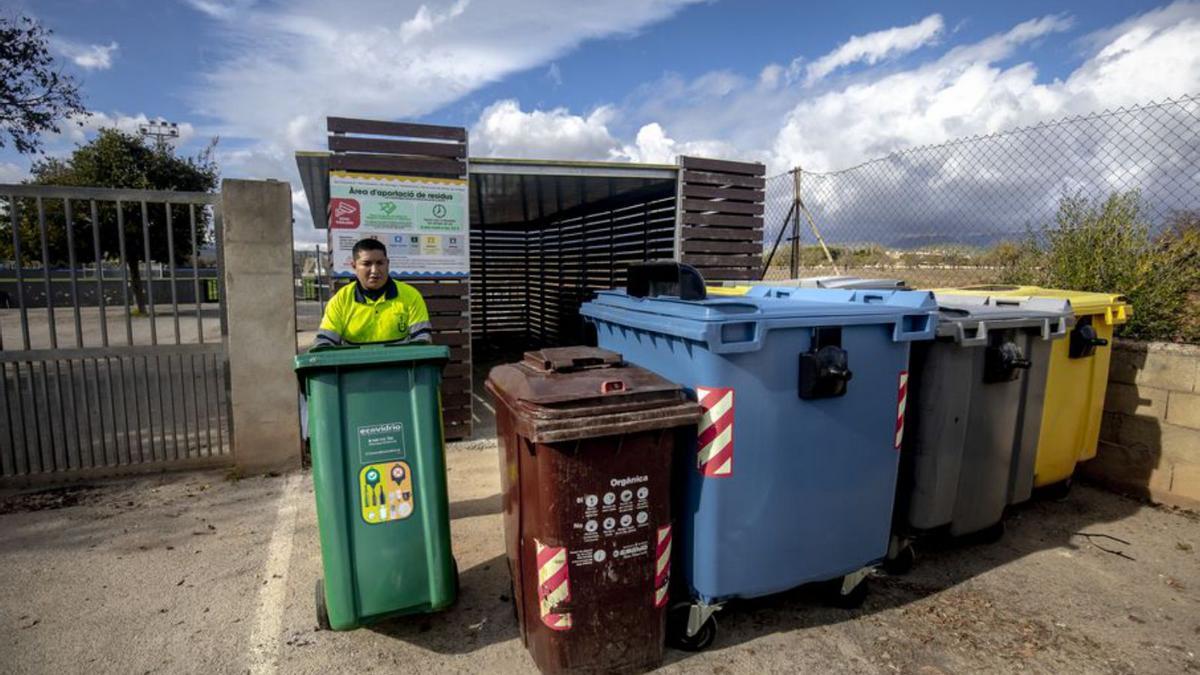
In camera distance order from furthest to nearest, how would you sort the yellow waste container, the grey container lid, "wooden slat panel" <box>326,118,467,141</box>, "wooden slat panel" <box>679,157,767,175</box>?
"wooden slat panel" <box>679,157,767,175</box>, "wooden slat panel" <box>326,118,467,141</box>, the yellow waste container, the grey container lid

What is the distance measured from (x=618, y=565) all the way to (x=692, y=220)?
15.1ft

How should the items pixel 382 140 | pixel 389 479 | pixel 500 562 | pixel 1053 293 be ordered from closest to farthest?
pixel 389 479
pixel 500 562
pixel 1053 293
pixel 382 140

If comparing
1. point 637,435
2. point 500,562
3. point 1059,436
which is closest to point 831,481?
point 637,435

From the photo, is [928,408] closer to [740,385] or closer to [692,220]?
[740,385]

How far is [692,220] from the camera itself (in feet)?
21.1

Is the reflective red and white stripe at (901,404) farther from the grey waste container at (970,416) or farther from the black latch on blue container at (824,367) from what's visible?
the black latch on blue container at (824,367)

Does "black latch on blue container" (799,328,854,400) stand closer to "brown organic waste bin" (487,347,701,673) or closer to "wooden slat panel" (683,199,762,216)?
"brown organic waste bin" (487,347,701,673)

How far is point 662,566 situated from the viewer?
2.58m

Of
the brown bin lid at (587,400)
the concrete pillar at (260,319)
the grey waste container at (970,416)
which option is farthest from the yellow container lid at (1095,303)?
the concrete pillar at (260,319)

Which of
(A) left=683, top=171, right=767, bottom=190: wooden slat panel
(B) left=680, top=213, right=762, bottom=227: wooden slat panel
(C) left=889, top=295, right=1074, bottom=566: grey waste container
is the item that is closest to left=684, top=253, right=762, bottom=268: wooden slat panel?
(B) left=680, top=213, right=762, bottom=227: wooden slat panel

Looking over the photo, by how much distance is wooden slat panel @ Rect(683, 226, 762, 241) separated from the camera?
6473 millimetres

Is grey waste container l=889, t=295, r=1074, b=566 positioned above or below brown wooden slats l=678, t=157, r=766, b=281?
below

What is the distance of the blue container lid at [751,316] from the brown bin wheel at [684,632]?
1244mm

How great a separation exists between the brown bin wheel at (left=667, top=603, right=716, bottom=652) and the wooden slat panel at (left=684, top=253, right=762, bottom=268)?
167 inches
